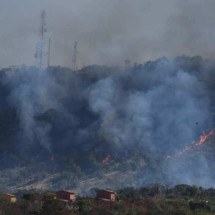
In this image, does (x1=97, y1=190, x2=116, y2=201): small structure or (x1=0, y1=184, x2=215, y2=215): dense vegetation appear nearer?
(x1=0, y1=184, x2=215, y2=215): dense vegetation

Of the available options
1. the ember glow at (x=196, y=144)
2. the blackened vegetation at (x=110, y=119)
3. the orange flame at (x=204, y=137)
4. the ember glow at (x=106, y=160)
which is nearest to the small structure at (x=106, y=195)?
the blackened vegetation at (x=110, y=119)

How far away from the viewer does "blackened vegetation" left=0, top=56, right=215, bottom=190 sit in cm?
9550

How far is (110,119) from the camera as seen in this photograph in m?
109

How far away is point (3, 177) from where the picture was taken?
3834 inches

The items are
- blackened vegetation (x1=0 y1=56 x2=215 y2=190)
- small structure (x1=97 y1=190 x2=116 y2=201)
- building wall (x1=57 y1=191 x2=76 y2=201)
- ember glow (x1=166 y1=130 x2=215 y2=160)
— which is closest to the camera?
small structure (x1=97 y1=190 x2=116 y2=201)

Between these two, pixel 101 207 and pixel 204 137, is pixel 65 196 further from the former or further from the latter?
pixel 204 137

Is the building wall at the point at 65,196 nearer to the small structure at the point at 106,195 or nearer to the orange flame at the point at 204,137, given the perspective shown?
the small structure at the point at 106,195

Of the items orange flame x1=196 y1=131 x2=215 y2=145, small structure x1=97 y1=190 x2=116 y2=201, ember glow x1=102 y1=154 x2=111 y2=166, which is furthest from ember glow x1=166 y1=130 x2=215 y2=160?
small structure x1=97 y1=190 x2=116 y2=201

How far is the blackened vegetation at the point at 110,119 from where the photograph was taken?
313ft

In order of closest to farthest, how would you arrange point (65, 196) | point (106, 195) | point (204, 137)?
point (106, 195) → point (65, 196) → point (204, 137)

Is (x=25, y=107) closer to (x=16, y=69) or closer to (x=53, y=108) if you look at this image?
(x=53, y=108)

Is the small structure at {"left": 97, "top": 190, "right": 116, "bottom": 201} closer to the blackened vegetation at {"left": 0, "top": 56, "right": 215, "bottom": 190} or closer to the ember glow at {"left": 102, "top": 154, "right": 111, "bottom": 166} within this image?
the blackened vegetation at {"left": 0, "top": 56, "right": 215, "bottom": 190}

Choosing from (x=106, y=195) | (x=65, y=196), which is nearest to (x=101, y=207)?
(x=106, y=195)

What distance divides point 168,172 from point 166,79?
99.9 ft
